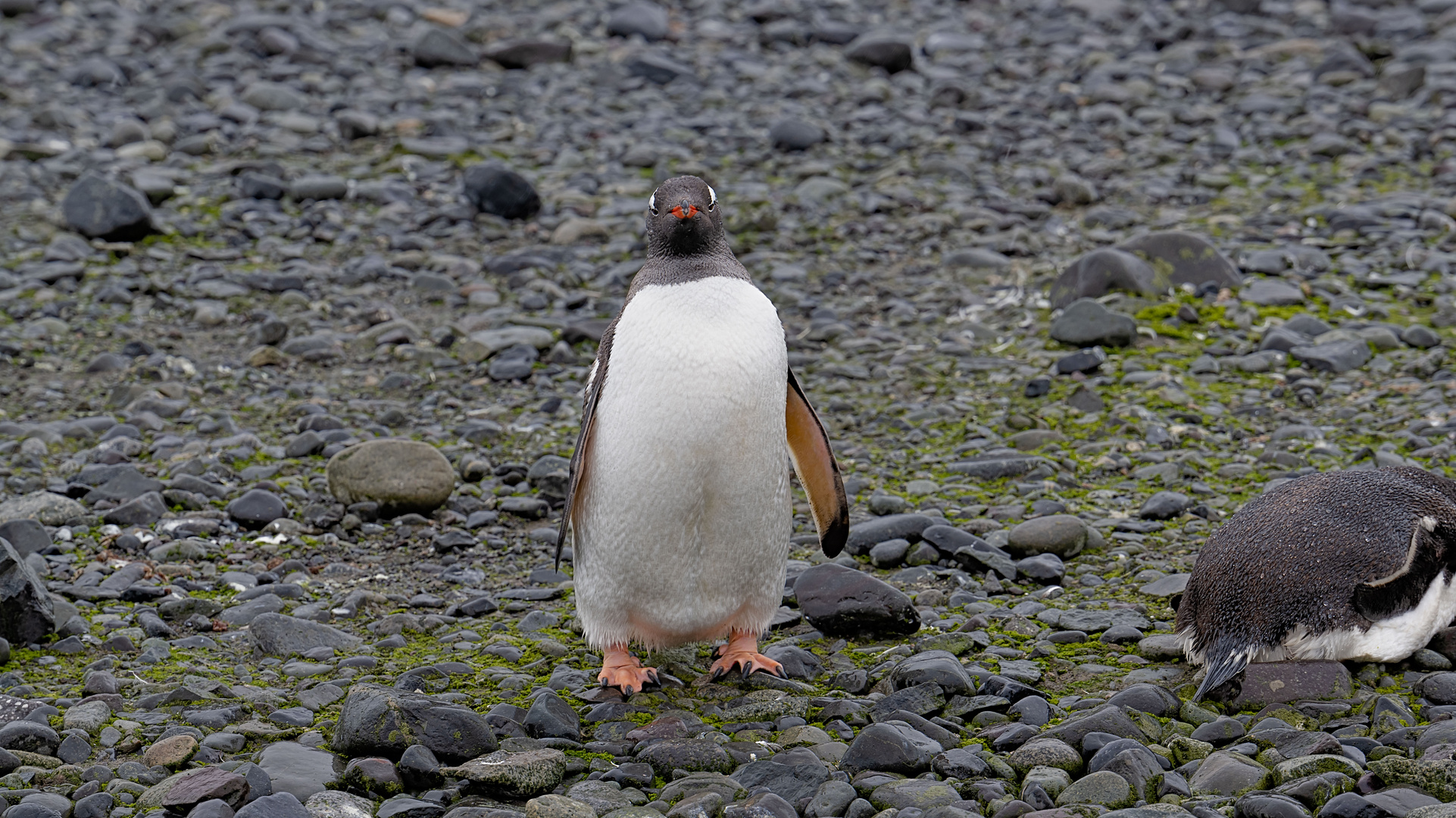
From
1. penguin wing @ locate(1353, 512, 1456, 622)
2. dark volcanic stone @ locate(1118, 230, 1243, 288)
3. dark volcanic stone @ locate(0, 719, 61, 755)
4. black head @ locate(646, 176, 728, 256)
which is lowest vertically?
dark volcanic stone @ locate(0, 719, 61, 755)

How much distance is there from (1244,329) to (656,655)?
169 inches

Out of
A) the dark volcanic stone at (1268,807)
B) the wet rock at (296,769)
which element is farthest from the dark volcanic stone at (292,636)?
the dark volcanic stone at (1268,807)

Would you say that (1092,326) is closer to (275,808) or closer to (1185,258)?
(1185,258)

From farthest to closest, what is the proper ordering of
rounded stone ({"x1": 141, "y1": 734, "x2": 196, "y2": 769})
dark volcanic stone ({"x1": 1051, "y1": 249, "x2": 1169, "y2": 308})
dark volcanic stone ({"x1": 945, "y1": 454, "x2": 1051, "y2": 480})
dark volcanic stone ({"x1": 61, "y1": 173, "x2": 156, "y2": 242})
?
dark volcanic stone ({"x1": 61, "y1": 173, "x2": 156, "y2": 242})
dark volcanic stone ({"x1": 1051, "y1": 249, "x2": 1169, "y2": 308})
dark volcanic stone ({"x1": 945, "y1": 454, "x2": 1051, "y2": 480})
rounded stone ({"x1": 141, "y1": 734, "x2": 196, "y2": 769})

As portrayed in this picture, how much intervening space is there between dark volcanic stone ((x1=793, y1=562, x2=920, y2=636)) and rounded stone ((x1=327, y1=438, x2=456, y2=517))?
6.07 ft

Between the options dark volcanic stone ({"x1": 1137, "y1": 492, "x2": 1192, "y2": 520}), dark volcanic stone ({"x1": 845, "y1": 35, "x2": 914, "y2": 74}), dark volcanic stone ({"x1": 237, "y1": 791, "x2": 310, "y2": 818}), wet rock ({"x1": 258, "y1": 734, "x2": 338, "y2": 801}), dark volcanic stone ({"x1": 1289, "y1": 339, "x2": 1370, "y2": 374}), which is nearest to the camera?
dark volcanic stone ({"x1": 237, "y1": 791, "x2": 310, "y2": 818})

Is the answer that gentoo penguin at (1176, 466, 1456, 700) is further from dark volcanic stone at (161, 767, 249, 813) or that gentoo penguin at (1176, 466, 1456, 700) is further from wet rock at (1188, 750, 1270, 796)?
dark volcanic stone at (161, 767, 249, 813)

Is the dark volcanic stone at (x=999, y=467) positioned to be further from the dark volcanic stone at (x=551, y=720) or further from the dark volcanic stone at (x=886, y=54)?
the dark volcanic stone at (x=886, y=54)

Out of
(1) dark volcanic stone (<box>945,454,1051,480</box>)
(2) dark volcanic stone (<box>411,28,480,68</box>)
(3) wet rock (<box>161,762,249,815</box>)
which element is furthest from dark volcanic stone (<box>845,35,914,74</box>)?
(3) wet rock (<box>161,762,249,815</box>)

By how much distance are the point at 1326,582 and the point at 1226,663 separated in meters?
0.40

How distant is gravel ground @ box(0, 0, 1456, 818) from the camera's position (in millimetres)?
4102

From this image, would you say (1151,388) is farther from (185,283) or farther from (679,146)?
(185,283)

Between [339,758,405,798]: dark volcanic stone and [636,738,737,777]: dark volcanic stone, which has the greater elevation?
[636,738,737,777]: dark volcanic stone

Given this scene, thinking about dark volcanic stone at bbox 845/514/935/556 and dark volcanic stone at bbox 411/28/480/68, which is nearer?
dark volcanic stone at bbox 845/514/935/556
